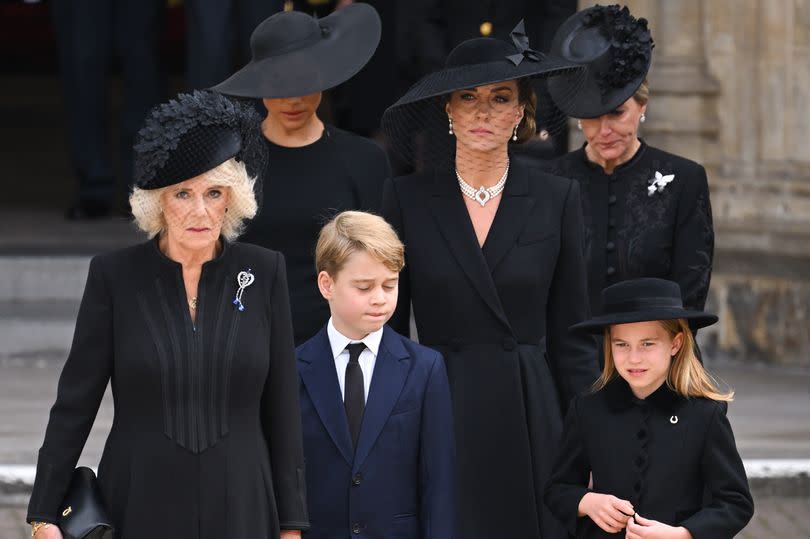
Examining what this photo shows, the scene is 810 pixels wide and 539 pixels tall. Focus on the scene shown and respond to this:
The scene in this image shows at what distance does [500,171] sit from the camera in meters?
5.42

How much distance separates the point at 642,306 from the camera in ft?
15.9

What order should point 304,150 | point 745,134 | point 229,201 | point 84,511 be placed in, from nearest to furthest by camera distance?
point 84,511
point 229,201
point 304,150
point 745,134

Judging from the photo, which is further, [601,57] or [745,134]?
[745,134]

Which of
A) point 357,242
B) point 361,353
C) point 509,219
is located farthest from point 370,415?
point 509,219

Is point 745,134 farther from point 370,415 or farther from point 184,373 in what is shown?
point 184,373

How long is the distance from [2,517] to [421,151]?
230 centimetres

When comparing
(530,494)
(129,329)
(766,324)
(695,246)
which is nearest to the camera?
(129,329)

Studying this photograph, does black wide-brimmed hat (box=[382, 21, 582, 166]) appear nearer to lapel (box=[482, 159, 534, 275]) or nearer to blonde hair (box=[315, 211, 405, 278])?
lapel (box=[482, 159, 534, 275])

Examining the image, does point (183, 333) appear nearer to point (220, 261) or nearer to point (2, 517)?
point (220, 261)

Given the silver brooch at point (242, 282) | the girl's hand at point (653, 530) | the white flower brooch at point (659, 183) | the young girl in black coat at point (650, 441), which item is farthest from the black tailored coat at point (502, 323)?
the silver brooch at point (242, 282)

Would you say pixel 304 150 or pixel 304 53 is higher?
pixel 304 53

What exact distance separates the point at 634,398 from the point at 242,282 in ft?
3.27

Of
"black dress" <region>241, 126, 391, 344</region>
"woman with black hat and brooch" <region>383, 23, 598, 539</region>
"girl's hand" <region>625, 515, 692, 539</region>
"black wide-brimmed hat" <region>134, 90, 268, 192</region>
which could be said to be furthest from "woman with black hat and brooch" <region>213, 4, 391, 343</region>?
"girl's hand" <region>625, 515, 692, 539</region>

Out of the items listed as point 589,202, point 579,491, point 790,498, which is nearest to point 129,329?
point 579,491
